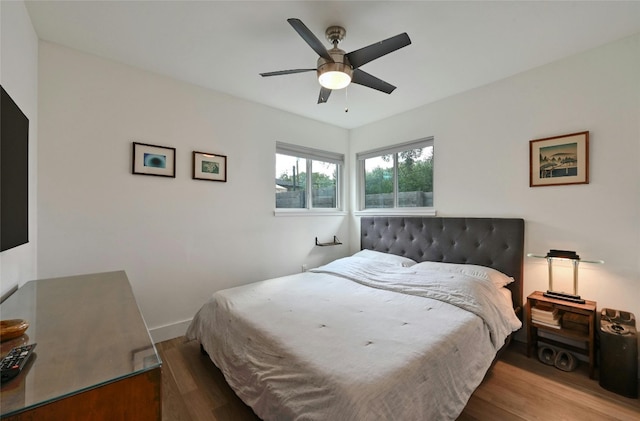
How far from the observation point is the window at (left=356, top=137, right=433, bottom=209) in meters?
3.39

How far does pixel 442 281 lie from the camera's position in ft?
7.59

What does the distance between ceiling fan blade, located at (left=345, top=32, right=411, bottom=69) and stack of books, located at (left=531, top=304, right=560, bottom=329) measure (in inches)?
92.1

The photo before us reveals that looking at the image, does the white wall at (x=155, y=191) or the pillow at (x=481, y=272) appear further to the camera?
the pillow at (x=481, y=272)

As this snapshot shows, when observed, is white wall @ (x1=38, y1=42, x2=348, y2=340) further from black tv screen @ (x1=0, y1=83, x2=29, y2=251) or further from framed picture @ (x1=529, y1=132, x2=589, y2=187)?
framed picture @ (x1=529, y1=132, x2=589, y2=187)

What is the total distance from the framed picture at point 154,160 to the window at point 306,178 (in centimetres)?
126

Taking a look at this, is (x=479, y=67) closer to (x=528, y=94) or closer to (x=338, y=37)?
(x=528, y=94)

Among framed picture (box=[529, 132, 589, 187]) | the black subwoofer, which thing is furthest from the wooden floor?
framed picture (box=[529, 132, 589, 187])

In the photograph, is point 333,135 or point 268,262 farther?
point 333,135

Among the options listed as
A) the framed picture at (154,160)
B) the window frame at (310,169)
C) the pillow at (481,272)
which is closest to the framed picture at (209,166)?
the framed picture at (154,160)

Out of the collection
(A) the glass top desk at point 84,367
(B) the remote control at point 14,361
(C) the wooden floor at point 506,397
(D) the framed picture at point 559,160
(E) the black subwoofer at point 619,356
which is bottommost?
(C) the wooden floor at point 506,397

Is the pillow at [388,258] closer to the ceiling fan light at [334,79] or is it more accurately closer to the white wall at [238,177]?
the white wall at [238,177]

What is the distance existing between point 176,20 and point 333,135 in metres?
2.49

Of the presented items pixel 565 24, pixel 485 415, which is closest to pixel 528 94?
pixel 565 24

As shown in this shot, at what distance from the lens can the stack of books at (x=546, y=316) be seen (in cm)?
220
